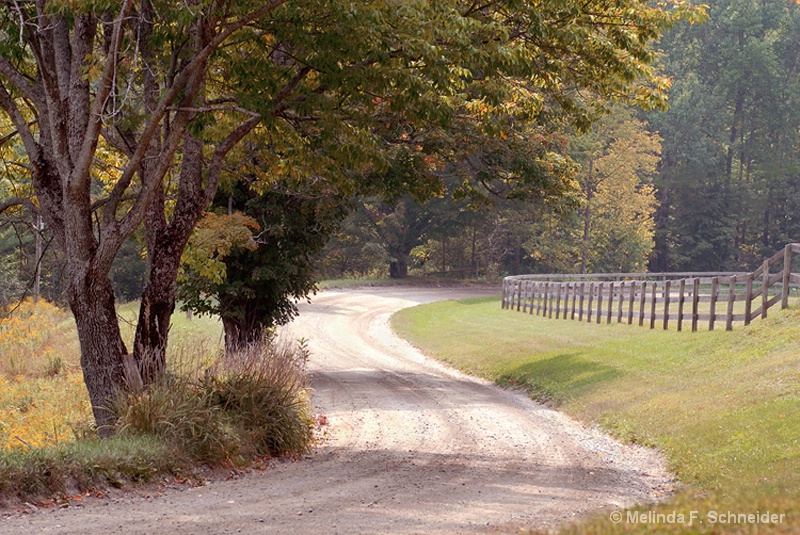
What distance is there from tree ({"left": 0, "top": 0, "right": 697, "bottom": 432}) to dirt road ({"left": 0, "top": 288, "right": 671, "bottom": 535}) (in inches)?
123

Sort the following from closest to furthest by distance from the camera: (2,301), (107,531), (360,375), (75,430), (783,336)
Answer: (107,531) < (75,430) < (783,336) < (360,375) < (2,301)

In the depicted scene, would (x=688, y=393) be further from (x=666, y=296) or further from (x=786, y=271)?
(x=666, y=296)

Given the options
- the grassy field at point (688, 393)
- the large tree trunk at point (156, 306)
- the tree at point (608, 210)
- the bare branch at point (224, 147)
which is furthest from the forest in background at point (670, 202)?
the large tree trunk at point (156, 306)

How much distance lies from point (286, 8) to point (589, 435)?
26.7 ft

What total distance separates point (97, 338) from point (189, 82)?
375 cm

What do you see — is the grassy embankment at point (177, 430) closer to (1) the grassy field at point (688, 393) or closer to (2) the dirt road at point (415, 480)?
(2) the dirt road at point (415, 480)

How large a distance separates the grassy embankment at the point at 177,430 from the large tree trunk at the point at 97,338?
59 cm

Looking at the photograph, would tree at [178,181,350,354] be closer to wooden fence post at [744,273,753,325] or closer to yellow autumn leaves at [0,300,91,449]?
yellow autumn leaves at [0,300,91,449]

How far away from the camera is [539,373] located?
20.4 m

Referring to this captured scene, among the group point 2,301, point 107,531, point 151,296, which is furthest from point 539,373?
point 2,301

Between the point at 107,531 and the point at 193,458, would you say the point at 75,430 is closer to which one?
the point at 193,458

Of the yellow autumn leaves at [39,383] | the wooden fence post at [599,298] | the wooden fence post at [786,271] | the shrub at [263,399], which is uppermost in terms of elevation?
the wooden fence post at [786,271]

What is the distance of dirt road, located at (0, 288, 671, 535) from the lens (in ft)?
27.3

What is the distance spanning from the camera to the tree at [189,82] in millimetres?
11586
